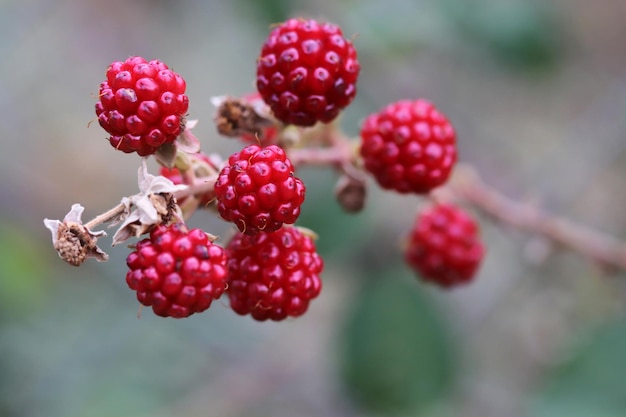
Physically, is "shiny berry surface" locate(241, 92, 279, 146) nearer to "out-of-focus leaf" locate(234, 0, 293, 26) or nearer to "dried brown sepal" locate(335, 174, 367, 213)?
"dried brown sepal" locate(335, 174, 367, 213)

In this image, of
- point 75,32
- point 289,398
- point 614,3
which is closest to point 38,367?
point 289,398

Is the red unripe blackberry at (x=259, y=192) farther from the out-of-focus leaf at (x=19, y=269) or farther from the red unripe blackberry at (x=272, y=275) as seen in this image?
the out-of-focus leaf at (x=19, y=269)

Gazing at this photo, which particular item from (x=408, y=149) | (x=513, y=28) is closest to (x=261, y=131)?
(x=408, y=149)

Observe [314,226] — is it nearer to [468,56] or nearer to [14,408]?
[468,56]

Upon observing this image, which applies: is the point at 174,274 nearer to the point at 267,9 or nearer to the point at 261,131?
the point at 261,131

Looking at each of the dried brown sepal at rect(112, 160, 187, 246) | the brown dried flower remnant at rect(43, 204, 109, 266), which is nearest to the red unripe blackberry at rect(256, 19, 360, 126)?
the dried brown sepal at rect(112, 160, 187, 246)

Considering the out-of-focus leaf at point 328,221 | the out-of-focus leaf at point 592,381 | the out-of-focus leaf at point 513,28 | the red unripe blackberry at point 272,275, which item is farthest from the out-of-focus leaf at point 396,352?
→ the red unripe blackberry at point 272,275
